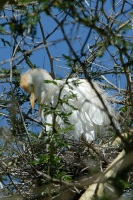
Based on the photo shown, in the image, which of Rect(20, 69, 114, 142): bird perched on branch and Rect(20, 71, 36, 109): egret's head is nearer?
Rect(20, 69, 114, 142): bird perched on branch

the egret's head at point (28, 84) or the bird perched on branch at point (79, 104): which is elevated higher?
the egret's head at point (28, 84)

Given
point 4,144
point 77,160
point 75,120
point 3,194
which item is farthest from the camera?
point 75,120

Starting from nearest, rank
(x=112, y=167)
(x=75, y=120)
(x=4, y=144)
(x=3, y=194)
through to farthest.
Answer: (x=112, y=167) < (x=3, y=194) < (x=4, y=144) < (x=75, y=120)

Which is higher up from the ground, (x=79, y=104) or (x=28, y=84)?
(x=28, y=84)

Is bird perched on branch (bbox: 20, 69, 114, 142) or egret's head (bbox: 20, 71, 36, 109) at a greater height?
egret's head (bbox: 20, 71, 36, 109)

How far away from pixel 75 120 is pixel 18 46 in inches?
53.0

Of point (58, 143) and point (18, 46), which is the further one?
point (18, 46)

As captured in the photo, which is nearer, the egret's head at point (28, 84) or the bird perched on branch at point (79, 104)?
the bird perched on branch at point (79, 104)

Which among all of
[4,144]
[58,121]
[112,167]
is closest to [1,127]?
[4,144]

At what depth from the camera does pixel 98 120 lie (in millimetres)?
5559

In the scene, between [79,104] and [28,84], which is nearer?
[79,104]

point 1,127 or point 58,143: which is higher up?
point 1,127

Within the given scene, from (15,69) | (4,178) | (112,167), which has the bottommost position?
(112,167)

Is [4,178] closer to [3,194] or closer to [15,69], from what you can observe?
[3,194]
